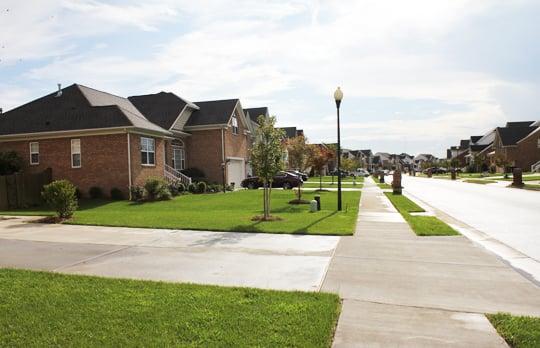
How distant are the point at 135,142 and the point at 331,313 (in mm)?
21410

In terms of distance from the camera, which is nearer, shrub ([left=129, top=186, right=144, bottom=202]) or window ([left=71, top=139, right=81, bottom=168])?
shrub ([left=129, top=186, right=144, bottom=202])

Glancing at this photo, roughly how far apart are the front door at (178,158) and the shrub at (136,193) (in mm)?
9009

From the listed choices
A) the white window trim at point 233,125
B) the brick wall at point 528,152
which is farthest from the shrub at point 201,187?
the brick wall at point 528,152

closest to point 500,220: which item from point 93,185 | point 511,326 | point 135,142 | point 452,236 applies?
point 452,236

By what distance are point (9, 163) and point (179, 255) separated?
2091 centimetres

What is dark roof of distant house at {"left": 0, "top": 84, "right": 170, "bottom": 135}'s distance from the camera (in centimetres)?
2422

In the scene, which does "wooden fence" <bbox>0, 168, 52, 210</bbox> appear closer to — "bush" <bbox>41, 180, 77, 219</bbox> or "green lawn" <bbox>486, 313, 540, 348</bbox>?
"bush" <bbox>41, 180, 77, 219</bbox>

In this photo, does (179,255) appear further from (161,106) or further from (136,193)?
(161,106)

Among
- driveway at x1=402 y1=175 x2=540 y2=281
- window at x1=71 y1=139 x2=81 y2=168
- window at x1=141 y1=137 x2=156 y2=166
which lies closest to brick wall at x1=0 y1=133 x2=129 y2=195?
window at x1=71 y1=139 x2=81 y2=168

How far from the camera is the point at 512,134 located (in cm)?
7156

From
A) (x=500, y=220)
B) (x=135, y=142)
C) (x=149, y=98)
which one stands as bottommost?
(x=500, y=220)

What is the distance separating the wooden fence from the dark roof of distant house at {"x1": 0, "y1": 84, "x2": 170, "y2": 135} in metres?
3.49

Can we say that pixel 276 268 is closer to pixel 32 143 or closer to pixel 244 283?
pixel 244 283

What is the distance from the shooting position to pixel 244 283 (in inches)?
263
